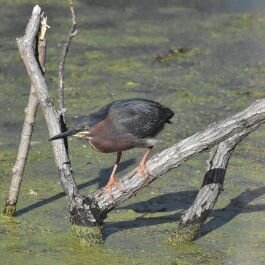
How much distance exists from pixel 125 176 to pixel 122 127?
33 centimetres

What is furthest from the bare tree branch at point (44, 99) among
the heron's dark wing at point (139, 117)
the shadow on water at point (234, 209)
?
the shadow on water at point (234, 209)

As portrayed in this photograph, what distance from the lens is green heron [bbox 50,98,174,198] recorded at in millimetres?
7055

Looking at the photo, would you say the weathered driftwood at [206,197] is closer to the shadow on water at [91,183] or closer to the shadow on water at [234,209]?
the shadow on water at [234,209]

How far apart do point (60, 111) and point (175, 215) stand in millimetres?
1291

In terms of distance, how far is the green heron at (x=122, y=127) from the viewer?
278 inches

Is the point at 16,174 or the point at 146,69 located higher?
the point at 16,174

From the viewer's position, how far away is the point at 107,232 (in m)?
7.66

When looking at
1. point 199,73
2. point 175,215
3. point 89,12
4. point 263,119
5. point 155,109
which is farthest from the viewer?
point 89,12

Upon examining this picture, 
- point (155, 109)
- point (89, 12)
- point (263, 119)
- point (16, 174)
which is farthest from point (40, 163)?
point (89, 12)

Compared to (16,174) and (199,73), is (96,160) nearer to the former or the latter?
(16,174)

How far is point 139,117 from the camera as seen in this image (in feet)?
24.0

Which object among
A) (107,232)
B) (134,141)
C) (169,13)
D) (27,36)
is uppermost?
(27,36)

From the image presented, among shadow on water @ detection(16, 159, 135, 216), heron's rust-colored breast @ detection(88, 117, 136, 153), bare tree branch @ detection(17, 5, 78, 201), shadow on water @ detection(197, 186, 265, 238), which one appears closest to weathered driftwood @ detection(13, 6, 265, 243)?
bare tree branch @ detection(17, 5, 78, 201)

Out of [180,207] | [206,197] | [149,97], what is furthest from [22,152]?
[149,97]
